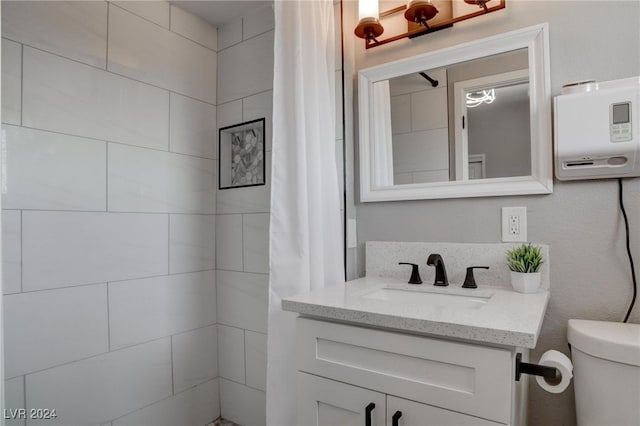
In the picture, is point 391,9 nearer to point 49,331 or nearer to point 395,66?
point 395,66

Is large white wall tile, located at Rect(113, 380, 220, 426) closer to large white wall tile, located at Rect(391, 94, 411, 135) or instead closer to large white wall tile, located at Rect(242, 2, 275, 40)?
large white wall tile, located at Rect(391, 94, 411, 135)

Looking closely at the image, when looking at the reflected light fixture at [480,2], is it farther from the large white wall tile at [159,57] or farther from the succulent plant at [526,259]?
the large white wall tile at [159,57]

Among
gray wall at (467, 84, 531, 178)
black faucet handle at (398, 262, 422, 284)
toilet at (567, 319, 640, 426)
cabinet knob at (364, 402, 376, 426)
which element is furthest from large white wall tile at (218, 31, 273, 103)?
toilet at (567, 319, 640, 426)

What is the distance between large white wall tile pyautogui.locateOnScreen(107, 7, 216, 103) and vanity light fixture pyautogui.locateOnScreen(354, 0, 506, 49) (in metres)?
0.94

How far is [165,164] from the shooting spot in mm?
1874

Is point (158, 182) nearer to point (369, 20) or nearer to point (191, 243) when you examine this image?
point (191, 243)

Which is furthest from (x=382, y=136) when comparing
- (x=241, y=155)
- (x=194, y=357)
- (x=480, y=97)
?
(x=194, y=357)

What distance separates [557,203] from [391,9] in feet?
3.33

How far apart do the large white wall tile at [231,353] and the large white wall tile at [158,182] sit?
67cm

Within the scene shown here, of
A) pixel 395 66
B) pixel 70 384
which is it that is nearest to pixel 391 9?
pixel 395 66

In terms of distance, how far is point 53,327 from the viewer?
57.6 inches

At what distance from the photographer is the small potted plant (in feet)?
3.96

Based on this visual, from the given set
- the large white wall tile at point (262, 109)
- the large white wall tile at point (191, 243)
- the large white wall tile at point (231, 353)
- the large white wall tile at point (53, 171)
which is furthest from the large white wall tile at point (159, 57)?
the large white wall tile at point (231, 353)

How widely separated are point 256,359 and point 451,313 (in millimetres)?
1290
